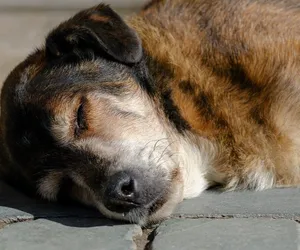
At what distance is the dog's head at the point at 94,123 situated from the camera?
4.21 meters

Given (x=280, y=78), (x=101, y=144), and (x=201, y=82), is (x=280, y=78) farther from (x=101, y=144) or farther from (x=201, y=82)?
(x=101, y=144)

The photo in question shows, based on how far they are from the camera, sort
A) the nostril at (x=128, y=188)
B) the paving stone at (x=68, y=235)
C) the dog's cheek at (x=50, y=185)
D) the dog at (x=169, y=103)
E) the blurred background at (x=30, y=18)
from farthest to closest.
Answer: the blurred background at (x=30, y=18), the dog's cheek at (x=50, y=185), the dog at (x=169, y=103), the nostril at (x=128, y=188), the paving stone at (x=68, y=235)

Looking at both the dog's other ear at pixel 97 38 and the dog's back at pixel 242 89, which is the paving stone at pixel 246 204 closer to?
the dog's back at pixel 242 89

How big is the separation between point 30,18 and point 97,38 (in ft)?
12.9

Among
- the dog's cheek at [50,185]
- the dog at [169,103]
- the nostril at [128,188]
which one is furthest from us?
the dog's cheek at [50,185]

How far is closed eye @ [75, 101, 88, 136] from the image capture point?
438cm

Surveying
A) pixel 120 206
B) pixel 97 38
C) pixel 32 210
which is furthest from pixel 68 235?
pixel 97 38

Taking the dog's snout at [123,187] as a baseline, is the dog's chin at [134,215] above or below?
below

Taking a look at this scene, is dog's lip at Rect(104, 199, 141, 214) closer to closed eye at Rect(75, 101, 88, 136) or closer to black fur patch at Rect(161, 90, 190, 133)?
closed eye at Rect(75, 101, 88, 136)

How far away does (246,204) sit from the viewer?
14.3ft

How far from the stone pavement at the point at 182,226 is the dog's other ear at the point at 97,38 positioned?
78 centimetres

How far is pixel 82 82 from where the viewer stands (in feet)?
14.9

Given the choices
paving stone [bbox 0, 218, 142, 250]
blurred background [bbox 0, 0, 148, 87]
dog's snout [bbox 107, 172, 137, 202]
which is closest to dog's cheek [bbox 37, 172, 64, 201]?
paving stone [bbox 0, 218, 142, 250]

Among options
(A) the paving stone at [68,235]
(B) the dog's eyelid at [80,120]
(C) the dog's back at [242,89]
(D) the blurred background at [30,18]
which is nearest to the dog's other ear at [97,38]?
(C) the dog's back at [242,89]
